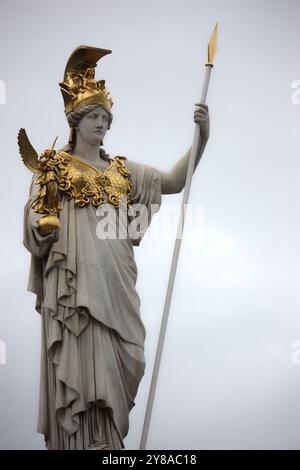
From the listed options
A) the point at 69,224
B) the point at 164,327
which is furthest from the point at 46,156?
the point at 164,327

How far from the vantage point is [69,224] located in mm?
22984

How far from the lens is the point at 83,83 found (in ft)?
76.8

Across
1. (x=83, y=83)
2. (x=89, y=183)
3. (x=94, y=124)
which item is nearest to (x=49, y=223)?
(x=89, y=183)

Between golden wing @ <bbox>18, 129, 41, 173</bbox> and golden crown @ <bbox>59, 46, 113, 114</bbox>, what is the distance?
2.78ft

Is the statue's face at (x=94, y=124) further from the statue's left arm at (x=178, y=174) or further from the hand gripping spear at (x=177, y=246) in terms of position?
the hand gripping spear at (x=177, y=246)

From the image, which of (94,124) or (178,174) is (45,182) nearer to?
(94,124)

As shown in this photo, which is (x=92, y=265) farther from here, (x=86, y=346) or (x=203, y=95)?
(x=203, y=95)

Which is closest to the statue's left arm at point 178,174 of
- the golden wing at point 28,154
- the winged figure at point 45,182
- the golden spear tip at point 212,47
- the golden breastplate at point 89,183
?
the golden breastplate at point 89,183

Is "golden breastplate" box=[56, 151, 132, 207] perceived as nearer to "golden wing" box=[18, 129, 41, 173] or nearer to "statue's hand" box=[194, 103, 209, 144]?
"golden wing" box=[18, 129, 41, 173]

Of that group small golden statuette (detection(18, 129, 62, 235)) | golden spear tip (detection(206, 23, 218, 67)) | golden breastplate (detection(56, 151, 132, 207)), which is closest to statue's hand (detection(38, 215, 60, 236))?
small golden statuette (detection(18, 129, 62, 235))

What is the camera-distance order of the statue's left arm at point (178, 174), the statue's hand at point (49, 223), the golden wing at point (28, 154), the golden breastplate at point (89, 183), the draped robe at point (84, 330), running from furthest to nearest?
the statue's left arm at point (178, 174)
the golden breastplate at point (89, 183)
the golden wing at point (28, 154)
the statue's hand at point (49, 223)
the draped robe at point (84, 330)

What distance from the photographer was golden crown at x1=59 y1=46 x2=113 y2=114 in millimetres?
23344

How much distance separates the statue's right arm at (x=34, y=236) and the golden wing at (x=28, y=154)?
1.04 feet

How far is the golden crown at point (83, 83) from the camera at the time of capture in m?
23.3
